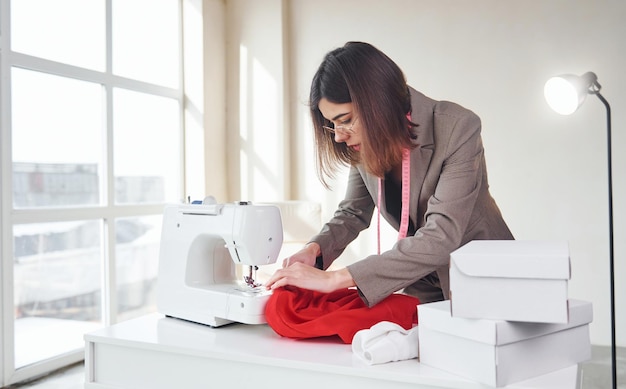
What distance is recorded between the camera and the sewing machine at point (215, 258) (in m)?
1.48

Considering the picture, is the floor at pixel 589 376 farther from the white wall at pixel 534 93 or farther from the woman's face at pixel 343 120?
the woman's face at pixel 343 120

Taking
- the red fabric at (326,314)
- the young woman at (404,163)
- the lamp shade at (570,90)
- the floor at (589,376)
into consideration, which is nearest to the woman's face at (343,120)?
the young woman at (404,163)

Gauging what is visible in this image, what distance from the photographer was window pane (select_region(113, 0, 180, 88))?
3.95 m

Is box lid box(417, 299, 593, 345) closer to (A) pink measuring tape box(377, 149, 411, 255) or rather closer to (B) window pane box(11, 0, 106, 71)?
(A) pink measuring tape box(377, 149, 411, 255)

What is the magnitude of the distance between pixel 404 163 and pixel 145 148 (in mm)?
3030

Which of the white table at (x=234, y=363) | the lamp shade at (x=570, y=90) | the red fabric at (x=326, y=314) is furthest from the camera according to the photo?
the lamp shade at (x=570, y=90)

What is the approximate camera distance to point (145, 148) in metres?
4.16

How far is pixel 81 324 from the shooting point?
3.58 m

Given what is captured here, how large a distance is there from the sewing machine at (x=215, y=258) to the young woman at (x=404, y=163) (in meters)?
0.09

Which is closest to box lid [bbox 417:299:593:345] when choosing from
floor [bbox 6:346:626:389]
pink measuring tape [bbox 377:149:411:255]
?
pink measuring tape [bbox 377:149:411:255]

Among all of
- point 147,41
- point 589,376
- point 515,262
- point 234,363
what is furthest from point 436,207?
point 147,41

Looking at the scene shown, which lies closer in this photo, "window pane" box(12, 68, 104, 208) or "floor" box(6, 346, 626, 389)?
"floor" box(6, 346, 626, 389)

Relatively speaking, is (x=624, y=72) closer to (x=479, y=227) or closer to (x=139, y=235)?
(x=479, y=227)

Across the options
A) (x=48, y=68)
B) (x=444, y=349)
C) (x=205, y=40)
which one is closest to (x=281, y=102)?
(x=205, y=40)
